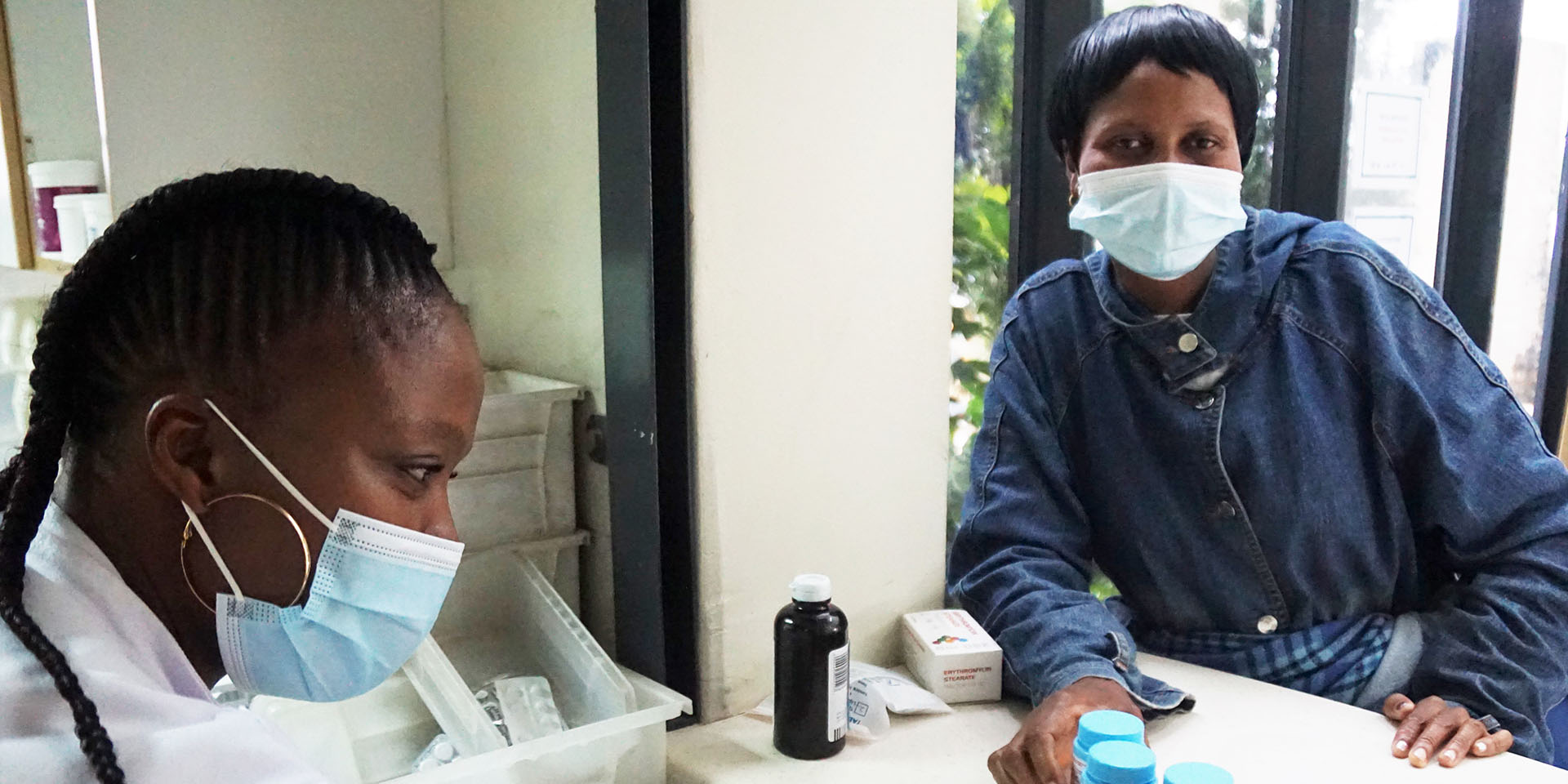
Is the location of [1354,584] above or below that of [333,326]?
below

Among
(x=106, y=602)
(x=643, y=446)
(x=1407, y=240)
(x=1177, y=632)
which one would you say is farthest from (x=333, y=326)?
(x=1407, y=240)

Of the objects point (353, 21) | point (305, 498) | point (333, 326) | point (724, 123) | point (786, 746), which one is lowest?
point (786, 746)

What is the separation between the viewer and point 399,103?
4.74 feet

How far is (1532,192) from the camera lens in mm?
2072

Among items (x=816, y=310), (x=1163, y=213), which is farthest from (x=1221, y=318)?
(x=816, y=310)

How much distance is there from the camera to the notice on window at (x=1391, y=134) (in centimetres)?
197

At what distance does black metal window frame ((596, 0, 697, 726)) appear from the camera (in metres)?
1.06

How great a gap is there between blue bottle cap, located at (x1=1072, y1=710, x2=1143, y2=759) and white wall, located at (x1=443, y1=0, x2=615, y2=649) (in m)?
0.57

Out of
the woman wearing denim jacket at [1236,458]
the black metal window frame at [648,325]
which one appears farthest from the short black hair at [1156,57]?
the black metal window frame at [648,325]

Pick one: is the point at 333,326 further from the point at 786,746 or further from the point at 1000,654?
the point at 1000,654

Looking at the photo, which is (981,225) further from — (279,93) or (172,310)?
(172,310)

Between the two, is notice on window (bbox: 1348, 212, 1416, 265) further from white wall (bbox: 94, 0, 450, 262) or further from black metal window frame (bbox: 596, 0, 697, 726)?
white wall (bbox: 94, 0, 450, 262)

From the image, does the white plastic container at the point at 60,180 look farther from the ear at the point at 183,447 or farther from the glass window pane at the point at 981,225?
the glass window pane at the point at 981,225

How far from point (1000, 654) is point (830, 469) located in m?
0.29
